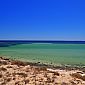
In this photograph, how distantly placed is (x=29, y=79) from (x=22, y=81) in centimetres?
43

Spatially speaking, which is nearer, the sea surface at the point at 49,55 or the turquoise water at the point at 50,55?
the sea surface at the point at 49,55

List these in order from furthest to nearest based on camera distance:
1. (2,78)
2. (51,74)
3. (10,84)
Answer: (51,74)
(2,78)
(10,84)

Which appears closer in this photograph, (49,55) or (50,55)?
(49,55)

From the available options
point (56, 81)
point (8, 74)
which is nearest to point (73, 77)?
point (56, 81)

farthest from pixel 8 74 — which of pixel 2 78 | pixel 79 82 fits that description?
pixel 79 82

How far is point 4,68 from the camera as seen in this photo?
13.2 meters

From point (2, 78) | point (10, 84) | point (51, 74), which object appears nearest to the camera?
point (10, 84)

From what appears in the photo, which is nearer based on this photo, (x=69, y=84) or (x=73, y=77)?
(x=69, y=84)

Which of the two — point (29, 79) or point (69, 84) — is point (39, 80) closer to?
point (29, 79)

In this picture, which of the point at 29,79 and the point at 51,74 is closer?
the point at 29,79

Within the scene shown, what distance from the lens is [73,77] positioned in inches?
493

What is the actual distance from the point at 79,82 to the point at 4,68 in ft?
15.0

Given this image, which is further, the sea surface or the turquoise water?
the turquoise water

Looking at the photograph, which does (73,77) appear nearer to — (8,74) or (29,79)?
(29,79)
